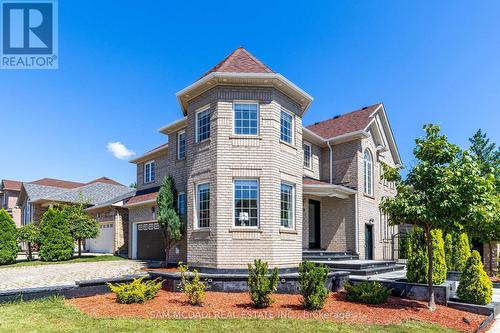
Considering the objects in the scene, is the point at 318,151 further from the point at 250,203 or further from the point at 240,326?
the point at 240,326

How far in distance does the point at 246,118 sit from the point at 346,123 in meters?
9.47

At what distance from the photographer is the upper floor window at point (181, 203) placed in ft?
49.4

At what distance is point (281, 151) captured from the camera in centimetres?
1298

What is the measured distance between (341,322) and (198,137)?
840 cm

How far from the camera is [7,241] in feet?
65.8

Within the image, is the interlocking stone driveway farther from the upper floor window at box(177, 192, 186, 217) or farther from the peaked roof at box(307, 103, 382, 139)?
the peaked roof at box(307, 103, 382, 139)

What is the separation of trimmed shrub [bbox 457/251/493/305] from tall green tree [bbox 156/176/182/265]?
9.76 meters

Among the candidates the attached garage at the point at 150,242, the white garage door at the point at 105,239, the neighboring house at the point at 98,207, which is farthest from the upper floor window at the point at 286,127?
the white garage door at the point at 105,239

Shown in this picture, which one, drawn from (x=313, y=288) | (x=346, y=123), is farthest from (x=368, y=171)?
(x=313, y=288)

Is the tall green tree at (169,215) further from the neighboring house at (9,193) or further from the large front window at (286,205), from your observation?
the neighboring house at (9,193)

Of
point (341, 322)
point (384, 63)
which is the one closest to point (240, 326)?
point (341, 322)

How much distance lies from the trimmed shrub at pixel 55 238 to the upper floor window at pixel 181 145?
31.3ft

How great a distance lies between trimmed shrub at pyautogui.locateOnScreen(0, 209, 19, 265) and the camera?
1980cm

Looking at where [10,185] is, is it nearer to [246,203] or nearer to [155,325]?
[246,203]
